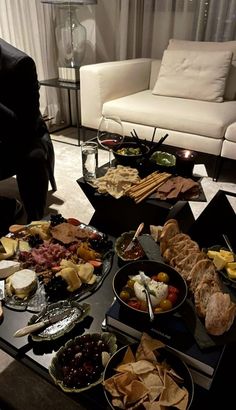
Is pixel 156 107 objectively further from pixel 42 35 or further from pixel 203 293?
pixel 203 293

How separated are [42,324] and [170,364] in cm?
34

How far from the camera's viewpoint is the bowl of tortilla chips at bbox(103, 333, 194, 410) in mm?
717

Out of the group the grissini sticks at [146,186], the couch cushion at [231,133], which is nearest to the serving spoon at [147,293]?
the grissini sticks at [146,186]

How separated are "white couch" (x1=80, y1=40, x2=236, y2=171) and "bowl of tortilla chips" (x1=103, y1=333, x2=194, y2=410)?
1757mm

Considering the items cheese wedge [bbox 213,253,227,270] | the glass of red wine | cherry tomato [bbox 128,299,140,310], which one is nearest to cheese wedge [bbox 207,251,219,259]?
cheese wedge [bbox 213,253,227,270]

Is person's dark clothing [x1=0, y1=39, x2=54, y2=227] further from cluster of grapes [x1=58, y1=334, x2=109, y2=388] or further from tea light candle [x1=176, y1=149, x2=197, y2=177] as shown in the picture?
cluster of grapes [x1=58, y1=334, x2=109, y2=388]

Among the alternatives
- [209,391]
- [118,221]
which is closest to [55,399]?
[209,391]

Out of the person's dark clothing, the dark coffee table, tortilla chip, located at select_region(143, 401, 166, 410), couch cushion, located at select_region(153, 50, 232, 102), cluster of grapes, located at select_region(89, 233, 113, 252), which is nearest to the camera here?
tortilla chip, located at select_region(143, 401, 166, 410)

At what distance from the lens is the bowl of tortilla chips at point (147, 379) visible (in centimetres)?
72

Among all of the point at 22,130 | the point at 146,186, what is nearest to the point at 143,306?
the point at 146,186

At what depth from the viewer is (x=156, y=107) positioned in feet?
8.20

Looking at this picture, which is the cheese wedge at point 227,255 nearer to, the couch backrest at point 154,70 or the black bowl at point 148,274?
the black bowl at point 148,274

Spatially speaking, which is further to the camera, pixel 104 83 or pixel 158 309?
pixel 104 83

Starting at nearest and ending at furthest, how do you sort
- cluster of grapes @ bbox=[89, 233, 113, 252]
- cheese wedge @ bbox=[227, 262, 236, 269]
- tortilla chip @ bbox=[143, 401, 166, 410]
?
tortilla chip @ bbox=[143, 401, 166, 410] → cheese wedge @ bbox=[227, 262, 236, 269] → cluster of grapes @ bbox=[89, 233, 113, 252]
